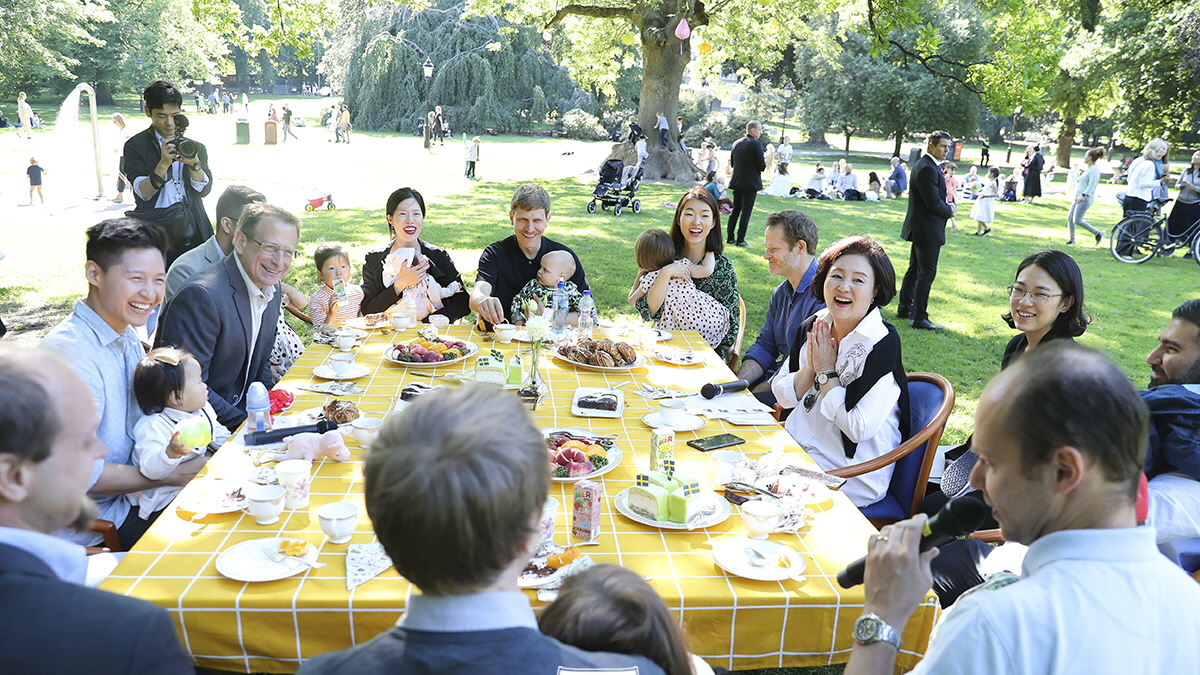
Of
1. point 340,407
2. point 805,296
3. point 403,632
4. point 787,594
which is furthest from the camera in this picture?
point 805,296

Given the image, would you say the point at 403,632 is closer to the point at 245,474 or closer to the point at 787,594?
the point at 787,594

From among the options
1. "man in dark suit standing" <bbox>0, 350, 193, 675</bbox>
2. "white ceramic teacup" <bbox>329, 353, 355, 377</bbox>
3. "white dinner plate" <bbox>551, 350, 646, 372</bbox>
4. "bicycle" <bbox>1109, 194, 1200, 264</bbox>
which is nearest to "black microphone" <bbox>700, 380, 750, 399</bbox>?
"white dinner plate" <bbox>551, 350, 646, 372</bbox>

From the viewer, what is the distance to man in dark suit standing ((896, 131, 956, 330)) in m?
7.94

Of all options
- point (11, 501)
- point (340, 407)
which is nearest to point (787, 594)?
point (11, 501)

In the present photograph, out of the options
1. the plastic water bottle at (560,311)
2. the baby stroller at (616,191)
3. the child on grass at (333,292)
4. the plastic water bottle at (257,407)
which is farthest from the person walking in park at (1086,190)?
the plastic water bottle at (257,407)

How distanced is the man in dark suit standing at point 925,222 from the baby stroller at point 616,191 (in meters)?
7.17

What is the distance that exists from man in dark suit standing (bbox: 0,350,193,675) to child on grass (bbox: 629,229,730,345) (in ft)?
12.6

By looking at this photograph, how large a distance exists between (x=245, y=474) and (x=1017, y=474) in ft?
7.13

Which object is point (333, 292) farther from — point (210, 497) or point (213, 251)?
point (210, 497)

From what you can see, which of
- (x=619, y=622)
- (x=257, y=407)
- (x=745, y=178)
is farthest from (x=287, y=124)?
(x=619, y=622)

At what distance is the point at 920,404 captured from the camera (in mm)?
3328

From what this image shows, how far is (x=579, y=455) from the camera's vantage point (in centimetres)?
258

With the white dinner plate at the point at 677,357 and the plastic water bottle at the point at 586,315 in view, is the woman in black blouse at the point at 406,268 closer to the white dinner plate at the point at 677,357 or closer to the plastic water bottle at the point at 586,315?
the plastic water bottle at the point at 586,315

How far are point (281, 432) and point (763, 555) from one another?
1.71m
